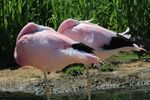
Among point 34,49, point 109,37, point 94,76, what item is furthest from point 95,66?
point 34,49

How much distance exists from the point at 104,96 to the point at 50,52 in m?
3.54

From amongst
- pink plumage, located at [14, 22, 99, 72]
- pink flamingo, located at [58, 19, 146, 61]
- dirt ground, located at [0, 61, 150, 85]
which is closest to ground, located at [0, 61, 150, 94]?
dirt ground, located at [0, 61, 150, 85]

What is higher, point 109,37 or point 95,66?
point 109,37

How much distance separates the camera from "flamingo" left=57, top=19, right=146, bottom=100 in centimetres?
629

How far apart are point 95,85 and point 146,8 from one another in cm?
295

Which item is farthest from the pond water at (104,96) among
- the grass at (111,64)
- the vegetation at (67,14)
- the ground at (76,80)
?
the vegetation at (67,14)

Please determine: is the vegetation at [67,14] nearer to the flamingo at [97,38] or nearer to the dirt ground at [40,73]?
the dirt ground at [40,73]

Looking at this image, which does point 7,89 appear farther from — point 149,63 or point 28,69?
point 149,63

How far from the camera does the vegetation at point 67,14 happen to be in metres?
11.1

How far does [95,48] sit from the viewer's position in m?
6.40

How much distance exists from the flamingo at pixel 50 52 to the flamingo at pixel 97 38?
2.55ft

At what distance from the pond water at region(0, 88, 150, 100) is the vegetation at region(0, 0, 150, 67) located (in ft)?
5.77

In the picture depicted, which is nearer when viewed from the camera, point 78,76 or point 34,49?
point 34,49

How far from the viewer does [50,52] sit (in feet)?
17.7
